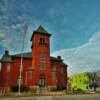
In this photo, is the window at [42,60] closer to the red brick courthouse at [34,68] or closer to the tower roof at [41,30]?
the red brick courthouse at [34,68]

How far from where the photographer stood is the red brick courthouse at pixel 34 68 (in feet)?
171

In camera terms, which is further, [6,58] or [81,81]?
[81,81]

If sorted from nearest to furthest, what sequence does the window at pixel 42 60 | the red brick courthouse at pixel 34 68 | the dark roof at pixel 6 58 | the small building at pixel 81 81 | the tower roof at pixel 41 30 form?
the red brick courthouse at pixel 34 68 < the window at pixel 42 60 < the dark roof at pixel 6 58 < the tower roof at pixel 41 30 < the small building at pixel 81 81

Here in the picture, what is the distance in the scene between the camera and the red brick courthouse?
5206 cm

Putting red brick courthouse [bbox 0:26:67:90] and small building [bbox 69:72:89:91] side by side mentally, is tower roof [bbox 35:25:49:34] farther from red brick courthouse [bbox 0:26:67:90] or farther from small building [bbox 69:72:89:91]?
small building [bbox 69:72:89:91]

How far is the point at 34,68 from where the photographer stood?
5259 cm

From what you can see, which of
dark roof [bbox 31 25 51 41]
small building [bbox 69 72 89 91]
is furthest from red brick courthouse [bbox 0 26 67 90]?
small building [bbox 69 72 89 91]

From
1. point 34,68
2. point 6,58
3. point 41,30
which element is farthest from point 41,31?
point 6,58

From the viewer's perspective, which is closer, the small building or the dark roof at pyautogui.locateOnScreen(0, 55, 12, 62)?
the dark roof at pyautogui.locateOnScreen(0, 55, 12, 62)

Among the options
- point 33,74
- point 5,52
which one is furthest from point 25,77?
point 5,52

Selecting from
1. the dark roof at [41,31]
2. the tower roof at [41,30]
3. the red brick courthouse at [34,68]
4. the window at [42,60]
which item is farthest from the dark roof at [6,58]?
the tower roof at [41,30]

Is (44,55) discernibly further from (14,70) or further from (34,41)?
(14,70)

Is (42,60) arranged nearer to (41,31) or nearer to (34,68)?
(34,68)

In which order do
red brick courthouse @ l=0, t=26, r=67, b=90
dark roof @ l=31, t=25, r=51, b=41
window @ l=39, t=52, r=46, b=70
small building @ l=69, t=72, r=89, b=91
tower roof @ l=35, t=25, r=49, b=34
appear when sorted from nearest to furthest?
red brick courthouse @ l=0, t=26, r=67, b=90 < window @ l=39, t=52, r=46, b=70 < dark roof @ l=31, t=25, r=51, b=41 < tower roof @ l=35, t=25, r=49, b=34 < small building @ l=69, t=72, r=89, b=91
